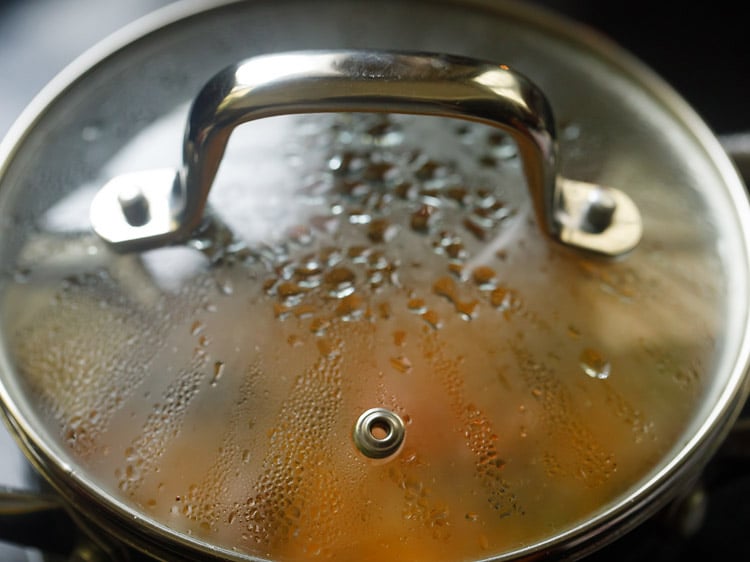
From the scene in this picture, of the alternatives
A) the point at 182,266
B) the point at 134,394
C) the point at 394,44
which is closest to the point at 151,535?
the point at 134,394

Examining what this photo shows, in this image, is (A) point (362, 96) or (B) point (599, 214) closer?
(A) point (362, 96)

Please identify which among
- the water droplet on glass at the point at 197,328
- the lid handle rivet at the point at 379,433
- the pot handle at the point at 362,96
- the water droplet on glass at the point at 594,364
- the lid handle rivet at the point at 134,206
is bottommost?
the water droplet on glass at the point at 594,364

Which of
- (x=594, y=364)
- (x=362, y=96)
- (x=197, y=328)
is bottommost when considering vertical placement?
(x=594, y=364)

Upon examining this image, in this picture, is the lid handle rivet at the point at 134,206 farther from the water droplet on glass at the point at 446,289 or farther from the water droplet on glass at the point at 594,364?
the water droplet on glass at the point at 594,364

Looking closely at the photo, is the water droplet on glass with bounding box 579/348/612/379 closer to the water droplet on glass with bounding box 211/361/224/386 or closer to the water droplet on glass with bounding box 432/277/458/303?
the water droplet on glass with bounding box 432/277/458/303

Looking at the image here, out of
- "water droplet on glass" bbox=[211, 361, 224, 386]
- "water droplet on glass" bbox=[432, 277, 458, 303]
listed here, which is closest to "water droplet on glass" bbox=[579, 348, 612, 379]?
"water droplet on glass" bbox=[432, 277, 458, 303]

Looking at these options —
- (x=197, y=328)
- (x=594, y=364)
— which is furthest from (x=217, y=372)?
(x=594, y=364)

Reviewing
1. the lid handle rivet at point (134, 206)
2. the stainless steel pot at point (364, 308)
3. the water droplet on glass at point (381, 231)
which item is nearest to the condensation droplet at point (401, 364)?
the stainless steel pot at point (364, 308)

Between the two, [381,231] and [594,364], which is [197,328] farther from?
[594,364]
